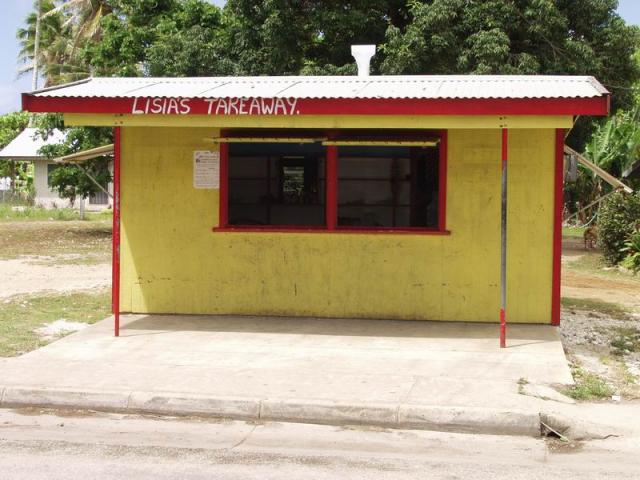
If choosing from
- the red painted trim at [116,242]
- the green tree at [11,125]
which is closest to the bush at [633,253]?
the red painted trim at [116,242]

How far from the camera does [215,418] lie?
22.9 ft

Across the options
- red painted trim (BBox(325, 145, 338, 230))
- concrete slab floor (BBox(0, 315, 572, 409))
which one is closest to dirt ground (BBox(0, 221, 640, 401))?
concrete slab floor (BBox(0, 315, 572, 409))

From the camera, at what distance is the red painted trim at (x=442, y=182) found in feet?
34.6

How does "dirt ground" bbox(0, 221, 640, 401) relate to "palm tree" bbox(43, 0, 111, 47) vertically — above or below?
below

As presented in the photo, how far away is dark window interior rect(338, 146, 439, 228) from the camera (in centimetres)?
1062

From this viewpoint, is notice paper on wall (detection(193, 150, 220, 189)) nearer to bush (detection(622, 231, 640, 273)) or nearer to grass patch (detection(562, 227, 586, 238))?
bush (detection(622, 231, 640, 273))

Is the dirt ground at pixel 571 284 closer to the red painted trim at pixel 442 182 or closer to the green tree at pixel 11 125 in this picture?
the red painted trim at pixel 442 182

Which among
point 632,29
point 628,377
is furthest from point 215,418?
point 632,29

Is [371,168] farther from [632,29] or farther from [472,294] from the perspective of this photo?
[632,29]

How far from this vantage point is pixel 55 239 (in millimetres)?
24672

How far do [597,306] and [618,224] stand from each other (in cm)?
657

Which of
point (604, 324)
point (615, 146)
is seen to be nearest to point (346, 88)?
point (604, 324)

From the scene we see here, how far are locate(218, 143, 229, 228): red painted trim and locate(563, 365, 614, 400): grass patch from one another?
15.5ft

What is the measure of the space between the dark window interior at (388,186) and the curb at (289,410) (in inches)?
165
